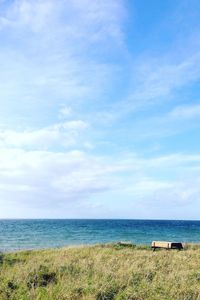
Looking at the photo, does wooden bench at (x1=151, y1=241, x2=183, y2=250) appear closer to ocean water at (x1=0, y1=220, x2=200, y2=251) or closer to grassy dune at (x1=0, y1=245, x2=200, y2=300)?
grassy dune at (x1=0, y1=245, x2=200, y2=300)

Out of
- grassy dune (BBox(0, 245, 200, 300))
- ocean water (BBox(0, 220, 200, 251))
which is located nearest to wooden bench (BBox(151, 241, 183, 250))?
grassy dune (BBox(0, 245, 200, 300))

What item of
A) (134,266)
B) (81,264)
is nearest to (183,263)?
(134,266)

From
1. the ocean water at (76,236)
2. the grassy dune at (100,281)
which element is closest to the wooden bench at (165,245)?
the grassy dune at (100,281)

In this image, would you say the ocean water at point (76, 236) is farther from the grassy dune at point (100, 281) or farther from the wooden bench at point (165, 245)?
Result: the grassy dune at point (100, 281)

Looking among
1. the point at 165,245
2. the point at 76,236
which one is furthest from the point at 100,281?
the point at 76,236

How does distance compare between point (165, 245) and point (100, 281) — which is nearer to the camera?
point (100, 281)

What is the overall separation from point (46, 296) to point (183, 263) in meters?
9.50

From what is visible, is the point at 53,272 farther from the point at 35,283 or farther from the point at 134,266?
the point at 134,266

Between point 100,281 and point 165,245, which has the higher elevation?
point 165,245

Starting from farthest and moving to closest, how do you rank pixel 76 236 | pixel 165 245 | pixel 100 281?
pixel 76 236
pixel 165 245
pixel 100 281

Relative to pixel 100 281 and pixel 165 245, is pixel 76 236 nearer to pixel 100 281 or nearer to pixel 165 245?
pixel 165 245

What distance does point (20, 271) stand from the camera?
15.2m

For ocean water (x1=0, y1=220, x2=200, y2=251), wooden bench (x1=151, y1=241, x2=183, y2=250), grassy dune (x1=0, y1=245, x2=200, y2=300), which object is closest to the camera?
grassy dune (x1=0, y1=245, x2=200, y2=300)

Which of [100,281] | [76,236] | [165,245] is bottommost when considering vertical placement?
[100,281]
